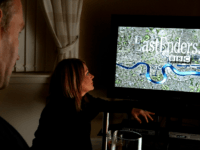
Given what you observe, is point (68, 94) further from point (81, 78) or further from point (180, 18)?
point (180, 18)

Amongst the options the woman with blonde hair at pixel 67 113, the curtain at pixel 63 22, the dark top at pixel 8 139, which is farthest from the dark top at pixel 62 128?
the dark top at pixel 8 139

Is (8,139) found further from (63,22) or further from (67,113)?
(63,22)

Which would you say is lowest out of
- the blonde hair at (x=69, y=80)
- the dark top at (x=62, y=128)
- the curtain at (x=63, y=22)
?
the dark top at (x=62, y=128)

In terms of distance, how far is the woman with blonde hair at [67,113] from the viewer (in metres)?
1.58

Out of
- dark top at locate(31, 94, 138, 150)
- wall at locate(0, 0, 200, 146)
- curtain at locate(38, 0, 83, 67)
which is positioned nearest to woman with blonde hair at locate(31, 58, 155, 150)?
dark top at locate(31, 94, 138, 150)

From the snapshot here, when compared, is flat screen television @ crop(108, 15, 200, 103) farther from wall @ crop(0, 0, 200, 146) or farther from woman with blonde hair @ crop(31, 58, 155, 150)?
woman with blonde hair @ crop(31, 58, 155, 150)

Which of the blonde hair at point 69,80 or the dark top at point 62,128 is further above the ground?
the blonde hair at point 69,80

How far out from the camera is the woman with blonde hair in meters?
1.58

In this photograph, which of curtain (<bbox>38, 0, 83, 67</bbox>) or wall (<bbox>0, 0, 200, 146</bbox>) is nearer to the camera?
curtain (<bbox>38, 0, 83, 67</bbox>)

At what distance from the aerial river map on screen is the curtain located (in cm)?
A: 50

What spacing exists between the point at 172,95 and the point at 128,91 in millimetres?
480

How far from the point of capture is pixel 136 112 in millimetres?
1658

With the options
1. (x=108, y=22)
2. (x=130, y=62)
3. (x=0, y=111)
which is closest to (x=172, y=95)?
(x=130, y=62)

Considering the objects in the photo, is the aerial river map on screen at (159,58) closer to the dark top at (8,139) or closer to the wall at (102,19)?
the wall at (102,19)
